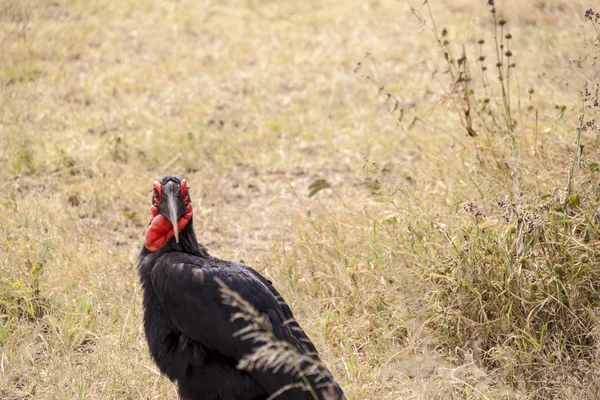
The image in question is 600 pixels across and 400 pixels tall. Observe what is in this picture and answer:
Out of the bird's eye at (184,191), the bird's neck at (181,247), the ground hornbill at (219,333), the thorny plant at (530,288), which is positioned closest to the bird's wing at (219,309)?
the ground hornbill at (219,333)

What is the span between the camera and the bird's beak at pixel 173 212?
10.0 feet

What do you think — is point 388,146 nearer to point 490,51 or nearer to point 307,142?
point 307,142

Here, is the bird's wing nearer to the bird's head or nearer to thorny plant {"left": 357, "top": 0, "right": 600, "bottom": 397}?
the bird's head

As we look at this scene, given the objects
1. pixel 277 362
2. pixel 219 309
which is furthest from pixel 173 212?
pixel 277 362

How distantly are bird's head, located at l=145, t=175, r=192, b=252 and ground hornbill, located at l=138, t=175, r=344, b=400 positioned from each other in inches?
1.8

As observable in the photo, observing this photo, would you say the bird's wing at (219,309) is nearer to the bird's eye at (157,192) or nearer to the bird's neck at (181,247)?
the bird's neck at (181,247)

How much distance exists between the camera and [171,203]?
3.13 metres

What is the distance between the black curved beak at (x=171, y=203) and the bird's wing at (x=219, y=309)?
182 millimetres

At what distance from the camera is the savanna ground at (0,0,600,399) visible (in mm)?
3227

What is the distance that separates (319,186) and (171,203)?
71.2 inches

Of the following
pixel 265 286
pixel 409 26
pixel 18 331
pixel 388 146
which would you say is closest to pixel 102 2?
pixel 409 26

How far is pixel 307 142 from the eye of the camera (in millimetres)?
5953

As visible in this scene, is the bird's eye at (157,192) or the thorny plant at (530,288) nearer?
the thorny plant at (530,288)

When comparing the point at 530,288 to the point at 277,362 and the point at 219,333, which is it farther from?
the point at 219,333
